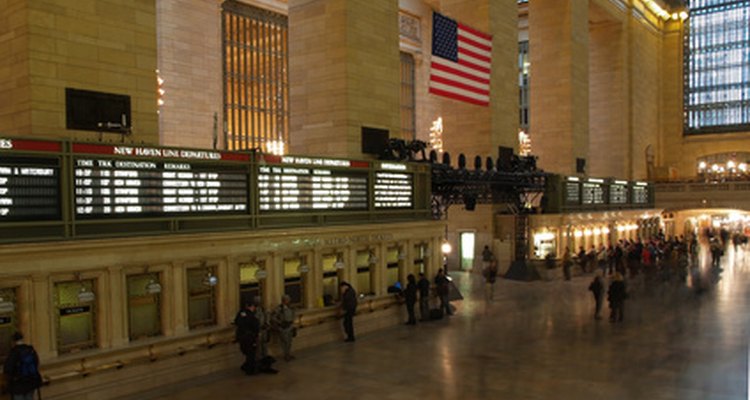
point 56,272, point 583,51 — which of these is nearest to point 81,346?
point 56,272

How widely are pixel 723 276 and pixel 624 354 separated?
1443 centimetres

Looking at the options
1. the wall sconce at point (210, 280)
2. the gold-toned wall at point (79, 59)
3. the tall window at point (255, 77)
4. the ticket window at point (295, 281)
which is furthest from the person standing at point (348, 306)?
the tall window at point (255, 77)

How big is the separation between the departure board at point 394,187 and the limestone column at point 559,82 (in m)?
16.9

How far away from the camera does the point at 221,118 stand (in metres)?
26.5

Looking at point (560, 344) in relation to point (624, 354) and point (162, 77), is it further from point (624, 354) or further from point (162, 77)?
point (162, 77)

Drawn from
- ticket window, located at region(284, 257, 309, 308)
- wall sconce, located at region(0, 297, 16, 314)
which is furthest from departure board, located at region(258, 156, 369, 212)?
wall sconce, located at region(0, 297, 16, 314)

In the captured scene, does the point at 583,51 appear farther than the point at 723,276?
Yes

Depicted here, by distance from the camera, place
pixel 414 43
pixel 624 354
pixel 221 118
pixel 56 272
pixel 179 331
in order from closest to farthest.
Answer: pixel 56 272 → pixel 179 331 → pixel 624 354 → pixel 221 118 → pixel 414 43

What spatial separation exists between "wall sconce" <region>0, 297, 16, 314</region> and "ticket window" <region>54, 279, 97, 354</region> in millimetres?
667

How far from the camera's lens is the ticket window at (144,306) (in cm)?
966

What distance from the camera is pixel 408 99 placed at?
125 feet

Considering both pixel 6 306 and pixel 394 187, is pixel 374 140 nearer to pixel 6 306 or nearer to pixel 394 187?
pixel 394 187

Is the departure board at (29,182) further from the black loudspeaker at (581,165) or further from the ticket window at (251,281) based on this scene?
the black loudspeaker at (581,165)

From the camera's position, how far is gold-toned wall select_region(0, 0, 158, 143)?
31.3 feet
